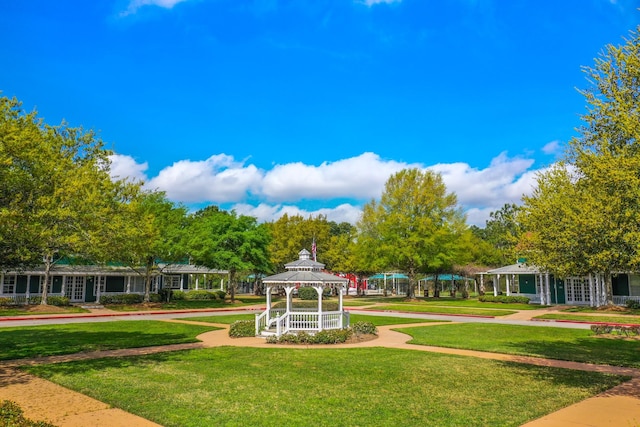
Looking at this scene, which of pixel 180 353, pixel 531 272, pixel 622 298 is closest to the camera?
pixel 180 353

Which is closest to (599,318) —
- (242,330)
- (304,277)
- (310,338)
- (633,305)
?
(633,305)

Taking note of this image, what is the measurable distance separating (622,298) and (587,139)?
35.3m

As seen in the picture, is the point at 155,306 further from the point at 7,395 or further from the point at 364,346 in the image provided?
the point at 7,395

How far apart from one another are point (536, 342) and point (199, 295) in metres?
41.9

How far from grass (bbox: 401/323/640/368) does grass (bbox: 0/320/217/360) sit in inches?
421

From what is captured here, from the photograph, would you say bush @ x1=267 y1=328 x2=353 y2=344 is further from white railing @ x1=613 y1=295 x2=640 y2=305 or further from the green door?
the green door

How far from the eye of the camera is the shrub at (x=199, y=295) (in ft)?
176

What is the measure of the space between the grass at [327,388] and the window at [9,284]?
34.9 m

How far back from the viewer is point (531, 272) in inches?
1791

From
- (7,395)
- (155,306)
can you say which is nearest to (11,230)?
(7,395)

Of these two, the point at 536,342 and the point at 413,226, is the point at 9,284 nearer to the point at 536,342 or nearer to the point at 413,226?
the point at 413,226

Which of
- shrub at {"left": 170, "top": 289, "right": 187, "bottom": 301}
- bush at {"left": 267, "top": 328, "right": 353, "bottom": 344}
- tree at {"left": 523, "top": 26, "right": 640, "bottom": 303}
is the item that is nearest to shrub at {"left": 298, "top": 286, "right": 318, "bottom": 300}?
shrub at {"left": 170, "top": 289, "right": 187, "bottom": 301}

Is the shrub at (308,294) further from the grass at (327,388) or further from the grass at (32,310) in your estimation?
the grass at (327,388)

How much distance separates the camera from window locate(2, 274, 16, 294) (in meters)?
41.6
